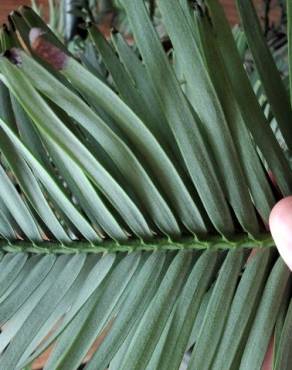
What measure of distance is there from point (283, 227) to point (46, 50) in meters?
0.17

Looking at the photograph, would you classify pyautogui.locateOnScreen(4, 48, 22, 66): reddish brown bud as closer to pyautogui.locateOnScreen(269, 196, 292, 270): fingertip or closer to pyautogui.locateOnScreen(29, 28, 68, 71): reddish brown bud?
pyautogui.locateOnScreen(29, 28, 68, 71): reddish brown bud

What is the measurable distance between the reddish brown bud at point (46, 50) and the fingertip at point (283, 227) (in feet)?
0.47

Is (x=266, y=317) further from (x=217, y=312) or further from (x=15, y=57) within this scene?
(x=15, y=57)

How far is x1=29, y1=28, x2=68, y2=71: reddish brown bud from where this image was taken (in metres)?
0.32

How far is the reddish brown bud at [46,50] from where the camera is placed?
0.32 metres

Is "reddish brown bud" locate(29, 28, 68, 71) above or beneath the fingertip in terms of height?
above

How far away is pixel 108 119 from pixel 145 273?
103mm

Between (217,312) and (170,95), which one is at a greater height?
(170,95)

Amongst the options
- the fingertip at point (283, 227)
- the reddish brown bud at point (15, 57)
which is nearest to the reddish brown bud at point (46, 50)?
the reddish brown bud at point (15, 57)

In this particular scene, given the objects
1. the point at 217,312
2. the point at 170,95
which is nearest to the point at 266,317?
the point at 217,312

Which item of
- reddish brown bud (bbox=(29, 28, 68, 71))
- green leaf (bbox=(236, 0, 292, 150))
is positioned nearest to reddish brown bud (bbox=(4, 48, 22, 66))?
reddish brown bud (bbox=(29, 28, 68, 71))

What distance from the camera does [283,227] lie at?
11.4 inches

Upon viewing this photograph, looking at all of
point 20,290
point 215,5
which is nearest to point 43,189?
point 20,290

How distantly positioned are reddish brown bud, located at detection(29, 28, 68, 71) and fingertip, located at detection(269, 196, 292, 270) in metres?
0.14
